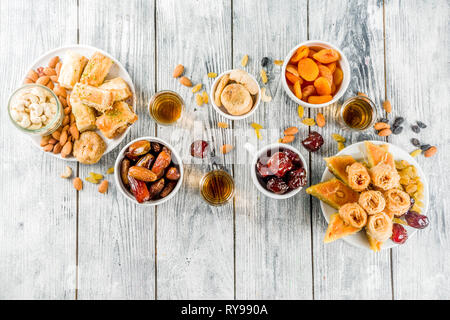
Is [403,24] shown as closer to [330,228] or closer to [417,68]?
[417,68]

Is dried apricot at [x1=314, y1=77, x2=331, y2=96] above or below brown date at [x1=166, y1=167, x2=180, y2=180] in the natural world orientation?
above

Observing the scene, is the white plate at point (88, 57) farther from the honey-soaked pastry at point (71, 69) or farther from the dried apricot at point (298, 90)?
the dried apricot at point (298, 90)

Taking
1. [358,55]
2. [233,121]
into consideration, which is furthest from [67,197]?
[358,55]

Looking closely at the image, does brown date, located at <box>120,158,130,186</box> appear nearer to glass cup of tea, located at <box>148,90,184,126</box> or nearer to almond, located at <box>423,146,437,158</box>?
glass cup of tea, located at <box>148,90,184,126</box>

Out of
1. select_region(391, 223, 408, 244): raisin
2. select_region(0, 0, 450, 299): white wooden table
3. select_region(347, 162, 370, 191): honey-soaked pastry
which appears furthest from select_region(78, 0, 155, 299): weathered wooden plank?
select_region(391, 223, 408, 244): raisin

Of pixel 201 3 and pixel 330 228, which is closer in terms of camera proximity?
pixel 330 228

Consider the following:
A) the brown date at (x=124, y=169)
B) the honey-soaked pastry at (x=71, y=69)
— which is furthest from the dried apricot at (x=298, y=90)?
the honey-soaked pastry at (x=71, y=69)

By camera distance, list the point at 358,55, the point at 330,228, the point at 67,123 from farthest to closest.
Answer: the point at 358,55, the point at 67,123, the point at 330,228
